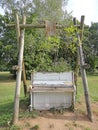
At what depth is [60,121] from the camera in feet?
21.6

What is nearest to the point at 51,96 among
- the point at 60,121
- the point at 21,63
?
the point at 60,121

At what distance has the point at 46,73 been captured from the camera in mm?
7965

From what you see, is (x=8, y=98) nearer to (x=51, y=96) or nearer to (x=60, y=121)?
(x=51, y=96)

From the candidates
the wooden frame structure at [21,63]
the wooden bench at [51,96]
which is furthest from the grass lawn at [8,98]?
the wooden bench at [51,96]

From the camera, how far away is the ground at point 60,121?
6.29 meters

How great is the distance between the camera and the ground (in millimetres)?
6289

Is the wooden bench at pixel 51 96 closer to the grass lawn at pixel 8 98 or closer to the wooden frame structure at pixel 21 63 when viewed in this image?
the wooden frame structure at pixel 21 63

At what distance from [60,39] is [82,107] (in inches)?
84.6

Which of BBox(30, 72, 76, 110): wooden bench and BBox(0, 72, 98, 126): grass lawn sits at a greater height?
BBox(30, 72, 76, 110): wooden bench

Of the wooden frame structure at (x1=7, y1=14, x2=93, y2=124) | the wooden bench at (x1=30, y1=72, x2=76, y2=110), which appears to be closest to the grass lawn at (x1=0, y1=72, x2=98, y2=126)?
the wooden frame structure at (x1=7, y1=14, x2=93, y2=124)

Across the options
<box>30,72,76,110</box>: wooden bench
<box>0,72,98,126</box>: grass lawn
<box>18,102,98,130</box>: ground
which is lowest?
<box>0,72,98,126</box>: grass lawn

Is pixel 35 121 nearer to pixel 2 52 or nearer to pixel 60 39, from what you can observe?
pixel 60 39

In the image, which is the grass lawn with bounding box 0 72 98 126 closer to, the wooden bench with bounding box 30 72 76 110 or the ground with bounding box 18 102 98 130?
the ground with bounding box 18 102 98 130

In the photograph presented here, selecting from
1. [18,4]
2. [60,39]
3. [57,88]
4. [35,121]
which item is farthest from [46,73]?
[18,4]
